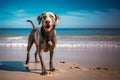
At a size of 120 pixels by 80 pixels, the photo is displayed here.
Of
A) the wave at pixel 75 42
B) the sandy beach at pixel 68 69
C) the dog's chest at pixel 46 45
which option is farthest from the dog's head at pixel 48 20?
the wave at pixel 75 42

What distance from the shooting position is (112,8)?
11.4 m

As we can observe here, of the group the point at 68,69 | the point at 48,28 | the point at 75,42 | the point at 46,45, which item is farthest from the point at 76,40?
the point at 48,28

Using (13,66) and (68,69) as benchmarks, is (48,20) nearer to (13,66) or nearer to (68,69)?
(68,69)

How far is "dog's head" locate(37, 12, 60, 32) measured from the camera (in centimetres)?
347

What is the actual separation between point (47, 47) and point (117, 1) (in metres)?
7.35

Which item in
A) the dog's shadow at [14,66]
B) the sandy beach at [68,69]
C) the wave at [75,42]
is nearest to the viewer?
the sandy beach at [68,69]

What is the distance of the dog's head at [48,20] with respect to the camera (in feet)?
11.4

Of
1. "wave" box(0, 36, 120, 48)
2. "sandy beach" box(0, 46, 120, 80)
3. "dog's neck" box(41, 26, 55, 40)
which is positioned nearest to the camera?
"sandy beach" box(0, 46, 120, 80)

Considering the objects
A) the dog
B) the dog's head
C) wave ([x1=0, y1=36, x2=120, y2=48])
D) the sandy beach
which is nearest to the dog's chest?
the dog

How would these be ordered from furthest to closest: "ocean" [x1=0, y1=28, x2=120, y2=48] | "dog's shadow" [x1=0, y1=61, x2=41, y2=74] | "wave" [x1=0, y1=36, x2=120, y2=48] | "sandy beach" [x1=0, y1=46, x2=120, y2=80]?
"ocean" [x1=0, y1=28, x2=120, y2=48]
"wave" [x1=0, y1=36, x2=120, y2=48]
"dog's shadow" [x1=0, y1=61, x2=41, y2=74]
"sandy beach" [x1=0, y1=46, x2=120, y2=80]

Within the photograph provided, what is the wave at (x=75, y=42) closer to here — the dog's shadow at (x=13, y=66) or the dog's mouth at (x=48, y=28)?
the dog's shadow at (x=13, y=66)

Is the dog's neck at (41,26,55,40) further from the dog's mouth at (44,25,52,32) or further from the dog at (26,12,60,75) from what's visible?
the dog's mouth at (44,25,52,32)

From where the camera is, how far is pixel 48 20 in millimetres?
3438

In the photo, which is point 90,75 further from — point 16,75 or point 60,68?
point 16,75
